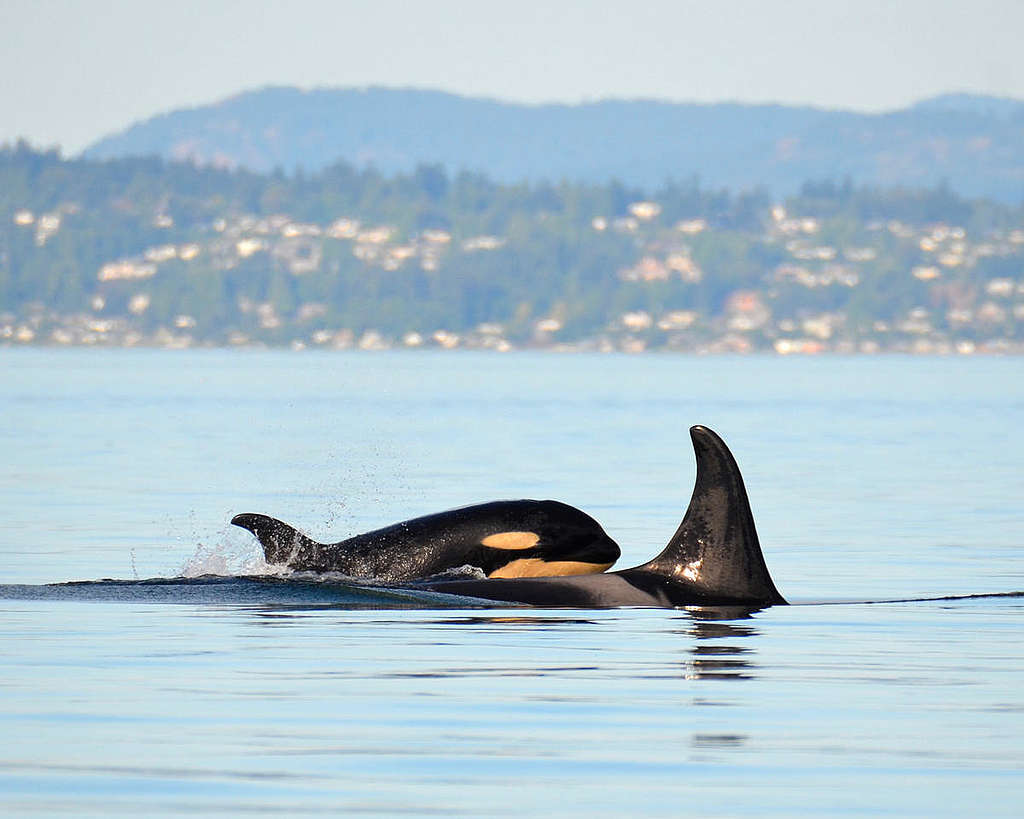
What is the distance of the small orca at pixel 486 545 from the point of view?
64.7 feet

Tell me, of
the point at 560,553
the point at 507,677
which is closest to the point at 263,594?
the point at 560,553

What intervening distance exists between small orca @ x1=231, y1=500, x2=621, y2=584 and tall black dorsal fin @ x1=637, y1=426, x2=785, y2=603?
827 mm

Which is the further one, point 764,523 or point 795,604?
point 764,523

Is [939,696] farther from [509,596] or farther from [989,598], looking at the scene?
[989,598]

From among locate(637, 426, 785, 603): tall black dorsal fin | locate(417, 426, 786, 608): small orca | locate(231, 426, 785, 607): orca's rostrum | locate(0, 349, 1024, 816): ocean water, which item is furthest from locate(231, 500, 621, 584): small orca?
locate(637, 426, 785, 603): tall black dorsal fin

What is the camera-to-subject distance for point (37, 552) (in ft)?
86.8

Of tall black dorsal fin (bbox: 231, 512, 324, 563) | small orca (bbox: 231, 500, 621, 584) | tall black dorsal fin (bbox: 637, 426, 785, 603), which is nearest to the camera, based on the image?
tall black dorsal fin (bbox: 637, 426, 785, 603)

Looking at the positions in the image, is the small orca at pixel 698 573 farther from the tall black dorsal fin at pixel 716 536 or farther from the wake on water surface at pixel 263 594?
the wake on water surface at pixel 263 594

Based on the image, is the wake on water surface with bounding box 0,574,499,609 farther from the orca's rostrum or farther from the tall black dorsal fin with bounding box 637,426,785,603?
the tall black dorsal fin with bounding box 637,426,785,603

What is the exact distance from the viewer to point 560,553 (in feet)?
65.0

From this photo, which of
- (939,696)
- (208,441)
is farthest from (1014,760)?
(208,441)

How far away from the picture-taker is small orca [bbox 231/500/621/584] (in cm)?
1973

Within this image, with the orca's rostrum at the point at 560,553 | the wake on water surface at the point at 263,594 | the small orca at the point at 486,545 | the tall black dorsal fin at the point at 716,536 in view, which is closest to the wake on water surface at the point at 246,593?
the wake on water surface at the point at 263,594

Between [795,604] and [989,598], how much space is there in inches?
78.3
